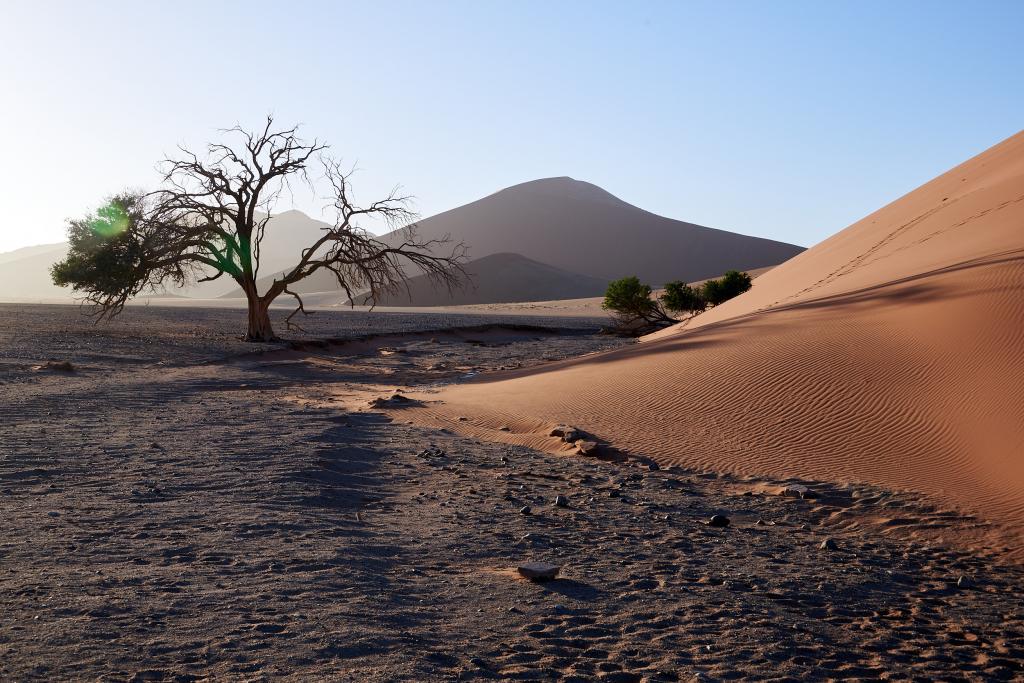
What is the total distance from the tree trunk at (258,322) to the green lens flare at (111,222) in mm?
4228

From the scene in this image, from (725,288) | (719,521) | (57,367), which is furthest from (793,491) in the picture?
(725,288)

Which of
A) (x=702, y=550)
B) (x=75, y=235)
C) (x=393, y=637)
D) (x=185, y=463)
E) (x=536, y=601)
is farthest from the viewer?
(x=75, y=235)

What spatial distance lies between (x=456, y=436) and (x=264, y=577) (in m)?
5.74

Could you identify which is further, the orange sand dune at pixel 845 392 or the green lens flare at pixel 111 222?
the green lens flare at pixel 111 222

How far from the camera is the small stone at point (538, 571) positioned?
5371 millimetres

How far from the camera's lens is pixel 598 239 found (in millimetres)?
134250

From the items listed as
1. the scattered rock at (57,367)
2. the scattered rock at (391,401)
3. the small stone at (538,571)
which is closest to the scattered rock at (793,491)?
the small stone at (538,571)

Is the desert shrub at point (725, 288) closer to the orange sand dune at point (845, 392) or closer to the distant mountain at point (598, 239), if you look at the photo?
the orange sand dune at point (845, 392)

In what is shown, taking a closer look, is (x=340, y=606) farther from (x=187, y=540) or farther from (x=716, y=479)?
(x=716, y=479)

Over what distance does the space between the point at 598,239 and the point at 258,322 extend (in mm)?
108471

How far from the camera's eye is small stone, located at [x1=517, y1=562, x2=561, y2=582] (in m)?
5.37

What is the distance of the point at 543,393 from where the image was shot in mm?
13234

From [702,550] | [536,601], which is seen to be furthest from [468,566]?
[702,550]

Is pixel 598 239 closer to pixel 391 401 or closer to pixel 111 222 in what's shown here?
pixel 111 222
